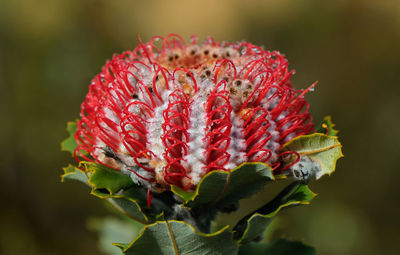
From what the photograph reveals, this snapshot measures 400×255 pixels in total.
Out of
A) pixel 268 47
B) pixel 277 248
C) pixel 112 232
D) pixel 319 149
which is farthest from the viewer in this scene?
pixel 268 47

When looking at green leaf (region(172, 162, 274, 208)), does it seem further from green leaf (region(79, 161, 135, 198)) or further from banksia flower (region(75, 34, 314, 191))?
green leaf (region(79, 161, 135, 198))

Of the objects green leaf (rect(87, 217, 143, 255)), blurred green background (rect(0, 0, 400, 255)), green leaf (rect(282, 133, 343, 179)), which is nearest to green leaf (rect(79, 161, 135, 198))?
green leaf (rect(282, 133, 343, 179))

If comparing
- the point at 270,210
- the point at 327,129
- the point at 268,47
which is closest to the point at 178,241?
the point at 270,210

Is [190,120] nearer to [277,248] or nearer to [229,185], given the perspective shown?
[229,185]

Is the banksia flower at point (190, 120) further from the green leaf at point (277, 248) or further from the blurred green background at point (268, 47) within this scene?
the blurred green background at point (268, 47)
